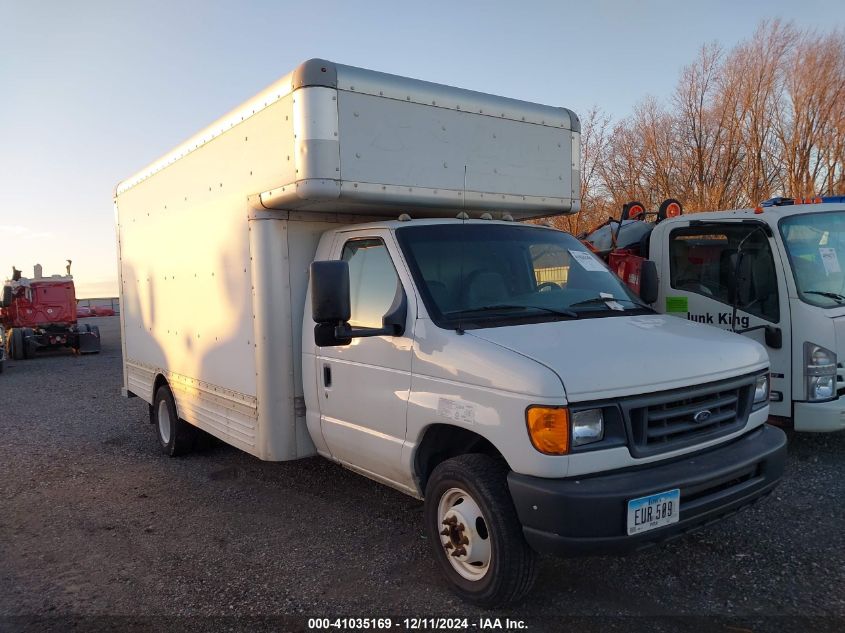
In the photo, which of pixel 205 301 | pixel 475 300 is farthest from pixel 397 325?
pixel 205 301

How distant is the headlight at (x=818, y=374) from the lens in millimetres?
5664

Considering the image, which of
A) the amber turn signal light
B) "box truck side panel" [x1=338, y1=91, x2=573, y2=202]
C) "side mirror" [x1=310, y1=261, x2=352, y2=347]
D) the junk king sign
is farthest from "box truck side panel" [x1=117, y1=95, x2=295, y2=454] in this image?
the junk king sign

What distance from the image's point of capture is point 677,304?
22.3ft

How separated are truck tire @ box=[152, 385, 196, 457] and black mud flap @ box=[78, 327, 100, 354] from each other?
52.7 feet

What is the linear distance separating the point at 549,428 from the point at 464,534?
896 mm

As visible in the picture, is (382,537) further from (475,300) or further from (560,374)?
(560,374)

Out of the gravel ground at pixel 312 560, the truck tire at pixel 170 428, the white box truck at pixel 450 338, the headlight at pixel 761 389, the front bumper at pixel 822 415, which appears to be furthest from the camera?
the truck tire at pixel 170 428

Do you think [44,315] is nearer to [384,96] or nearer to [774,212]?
[384,96]

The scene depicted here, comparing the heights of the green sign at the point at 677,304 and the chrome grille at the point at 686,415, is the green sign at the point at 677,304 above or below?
above

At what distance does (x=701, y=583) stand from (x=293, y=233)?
350 centimetres

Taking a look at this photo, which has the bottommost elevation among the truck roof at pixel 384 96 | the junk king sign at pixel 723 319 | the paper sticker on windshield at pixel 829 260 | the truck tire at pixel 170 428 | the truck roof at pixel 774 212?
the truck tire at pixel 170 428

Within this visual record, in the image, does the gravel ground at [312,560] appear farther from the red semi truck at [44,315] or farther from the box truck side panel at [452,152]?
the red semi truck at [44,315]

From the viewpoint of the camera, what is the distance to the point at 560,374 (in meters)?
3.11

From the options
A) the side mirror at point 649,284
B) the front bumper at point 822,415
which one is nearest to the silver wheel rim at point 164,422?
the side mirror at point 649,284
